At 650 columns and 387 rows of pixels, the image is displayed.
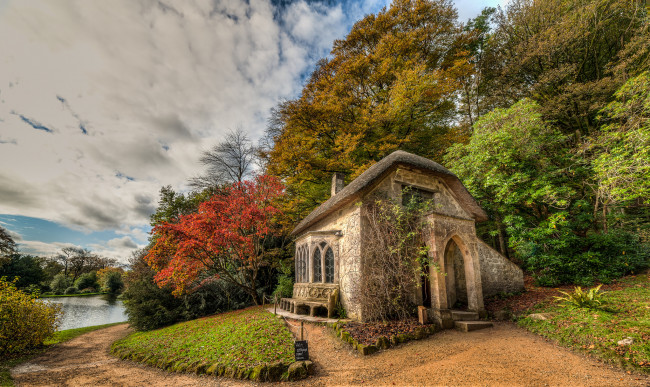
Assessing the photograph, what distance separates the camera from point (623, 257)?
8.55 metres

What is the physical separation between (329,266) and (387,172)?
379 centimetres

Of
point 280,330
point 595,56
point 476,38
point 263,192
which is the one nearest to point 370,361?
point 280,330

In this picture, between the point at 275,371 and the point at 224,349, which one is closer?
the point at 275,371

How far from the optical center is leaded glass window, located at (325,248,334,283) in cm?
845

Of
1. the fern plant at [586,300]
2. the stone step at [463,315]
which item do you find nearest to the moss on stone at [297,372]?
the stone step at [463,315]

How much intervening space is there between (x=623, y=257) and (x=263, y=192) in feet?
44.5

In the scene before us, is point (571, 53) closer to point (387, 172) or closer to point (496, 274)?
point (496, 274)

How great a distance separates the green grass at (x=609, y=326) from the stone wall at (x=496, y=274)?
1894 millimetres

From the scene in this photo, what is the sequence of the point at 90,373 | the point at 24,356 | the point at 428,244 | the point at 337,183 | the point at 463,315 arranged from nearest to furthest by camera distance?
1. the point at 90,373
2. the point at 463,315
3. the point at 428,244
4. the point at 24,356
5. the point at 337,183

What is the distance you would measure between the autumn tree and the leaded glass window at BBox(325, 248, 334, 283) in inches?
172

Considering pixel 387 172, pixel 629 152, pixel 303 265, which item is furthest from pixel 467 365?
pixel 629 152

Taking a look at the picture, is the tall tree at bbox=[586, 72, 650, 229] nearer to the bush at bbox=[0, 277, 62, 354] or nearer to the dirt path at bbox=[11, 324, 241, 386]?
the dirt path at bbox=[11, 324, 241, 386]

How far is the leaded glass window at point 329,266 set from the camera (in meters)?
8.45

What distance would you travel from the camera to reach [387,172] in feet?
26.3
